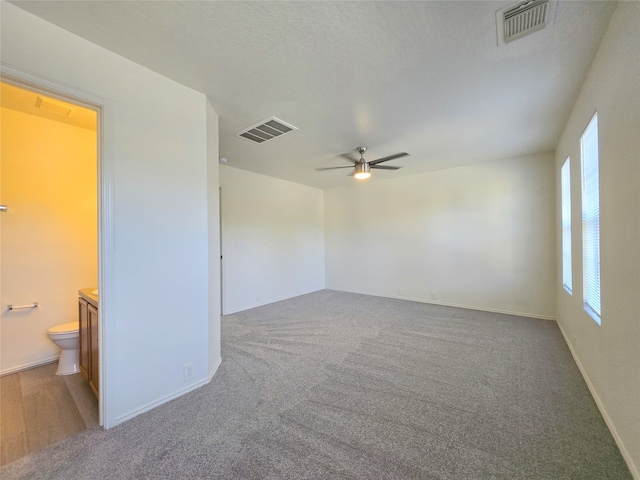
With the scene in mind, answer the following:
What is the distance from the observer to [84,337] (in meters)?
2.27

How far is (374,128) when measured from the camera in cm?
297

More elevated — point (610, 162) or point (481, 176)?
point (481, 176)

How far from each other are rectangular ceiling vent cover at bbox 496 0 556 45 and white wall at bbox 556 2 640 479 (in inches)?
13.8

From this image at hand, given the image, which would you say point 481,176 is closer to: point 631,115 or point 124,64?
point 631,115

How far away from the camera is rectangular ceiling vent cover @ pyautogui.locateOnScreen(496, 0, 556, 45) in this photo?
1421 mm

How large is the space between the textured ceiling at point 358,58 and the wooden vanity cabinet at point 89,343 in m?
2.01

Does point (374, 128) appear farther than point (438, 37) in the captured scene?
Yes

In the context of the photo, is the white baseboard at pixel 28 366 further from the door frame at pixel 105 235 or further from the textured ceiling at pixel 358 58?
the textured ceiling at pixel 358 58

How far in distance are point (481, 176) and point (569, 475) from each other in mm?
4188

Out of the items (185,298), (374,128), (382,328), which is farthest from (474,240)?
(185,298)

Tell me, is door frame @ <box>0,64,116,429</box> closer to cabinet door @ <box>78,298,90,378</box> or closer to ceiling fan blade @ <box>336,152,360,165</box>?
cabinet door @ <box>78,298,90,378</box>

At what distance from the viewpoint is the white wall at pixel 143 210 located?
5.28 ft

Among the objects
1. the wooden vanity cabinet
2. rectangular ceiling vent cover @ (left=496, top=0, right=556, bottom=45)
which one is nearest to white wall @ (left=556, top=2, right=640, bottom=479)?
rectangular ceiling vent cover @ (left=496, top=0, right=556, bottom=45)

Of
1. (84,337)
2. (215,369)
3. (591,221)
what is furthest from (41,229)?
(591,221)
